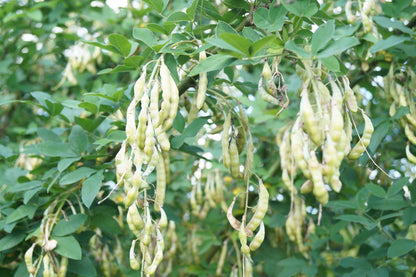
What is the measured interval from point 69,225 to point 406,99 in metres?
1.40

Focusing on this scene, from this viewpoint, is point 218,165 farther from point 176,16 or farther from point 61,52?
point 61,52

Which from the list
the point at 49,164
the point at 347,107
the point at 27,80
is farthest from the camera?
the point at 27,80

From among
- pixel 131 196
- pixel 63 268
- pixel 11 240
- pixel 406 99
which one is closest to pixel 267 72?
pixel 131 196

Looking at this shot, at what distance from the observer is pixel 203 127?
168 centimetres

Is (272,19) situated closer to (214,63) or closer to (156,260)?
(214,63)

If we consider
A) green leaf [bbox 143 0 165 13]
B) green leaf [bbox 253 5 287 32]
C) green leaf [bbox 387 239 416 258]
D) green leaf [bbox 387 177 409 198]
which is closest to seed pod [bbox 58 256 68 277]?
green leaf [bbox 143 0 165 13]

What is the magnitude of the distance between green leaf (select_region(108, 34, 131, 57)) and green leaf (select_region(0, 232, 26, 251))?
2.72ft

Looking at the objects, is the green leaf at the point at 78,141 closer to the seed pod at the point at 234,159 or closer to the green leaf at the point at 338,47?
the seed pod at the point at 234,159

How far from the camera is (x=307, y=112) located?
0.98 metres

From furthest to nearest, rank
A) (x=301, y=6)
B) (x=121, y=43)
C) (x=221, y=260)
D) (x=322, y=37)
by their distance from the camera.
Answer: (x=221, y=260) → (x=121, y=43) → (x=301, y=6) → (x=322, y=37)

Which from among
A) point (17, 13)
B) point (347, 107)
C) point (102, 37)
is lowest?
point (102, 37)

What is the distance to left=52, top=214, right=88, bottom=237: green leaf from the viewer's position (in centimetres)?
155

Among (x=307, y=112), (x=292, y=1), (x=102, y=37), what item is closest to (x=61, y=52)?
(x=102, y=37)

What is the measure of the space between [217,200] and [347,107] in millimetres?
1469
